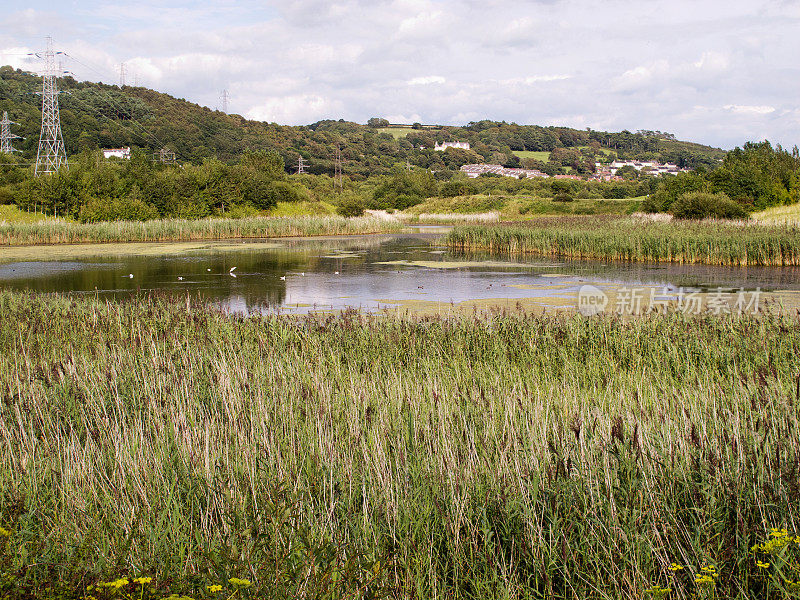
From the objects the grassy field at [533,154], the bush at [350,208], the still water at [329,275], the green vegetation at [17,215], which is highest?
the grassy field at [533,154]

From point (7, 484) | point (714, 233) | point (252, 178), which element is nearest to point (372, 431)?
point (7, 484)

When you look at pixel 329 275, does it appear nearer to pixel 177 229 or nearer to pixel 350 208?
pixel 177 229

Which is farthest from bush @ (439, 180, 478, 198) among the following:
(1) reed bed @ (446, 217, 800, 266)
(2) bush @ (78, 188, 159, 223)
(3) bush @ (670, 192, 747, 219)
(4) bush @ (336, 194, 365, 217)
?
(1) reed bed @ (446, 217, 800, 266)

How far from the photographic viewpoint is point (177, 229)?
106 feet

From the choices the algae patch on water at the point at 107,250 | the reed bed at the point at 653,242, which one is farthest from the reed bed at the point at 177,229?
the reed bed at the point at 653,242

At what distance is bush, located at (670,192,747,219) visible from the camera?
3303cm

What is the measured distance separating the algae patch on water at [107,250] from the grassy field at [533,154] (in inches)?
4196

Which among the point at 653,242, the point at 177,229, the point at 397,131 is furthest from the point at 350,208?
the point at 397,131

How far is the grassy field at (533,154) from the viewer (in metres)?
129

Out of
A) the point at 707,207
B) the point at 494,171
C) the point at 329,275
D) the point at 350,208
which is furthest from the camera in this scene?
the point at 494,171

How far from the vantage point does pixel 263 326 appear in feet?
25.7

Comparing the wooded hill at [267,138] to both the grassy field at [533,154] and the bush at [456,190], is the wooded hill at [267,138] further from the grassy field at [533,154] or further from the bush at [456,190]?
the bush at [456,190]

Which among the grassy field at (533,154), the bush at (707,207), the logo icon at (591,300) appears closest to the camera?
the logo icon at (591,300)

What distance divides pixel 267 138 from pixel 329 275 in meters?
71.6
